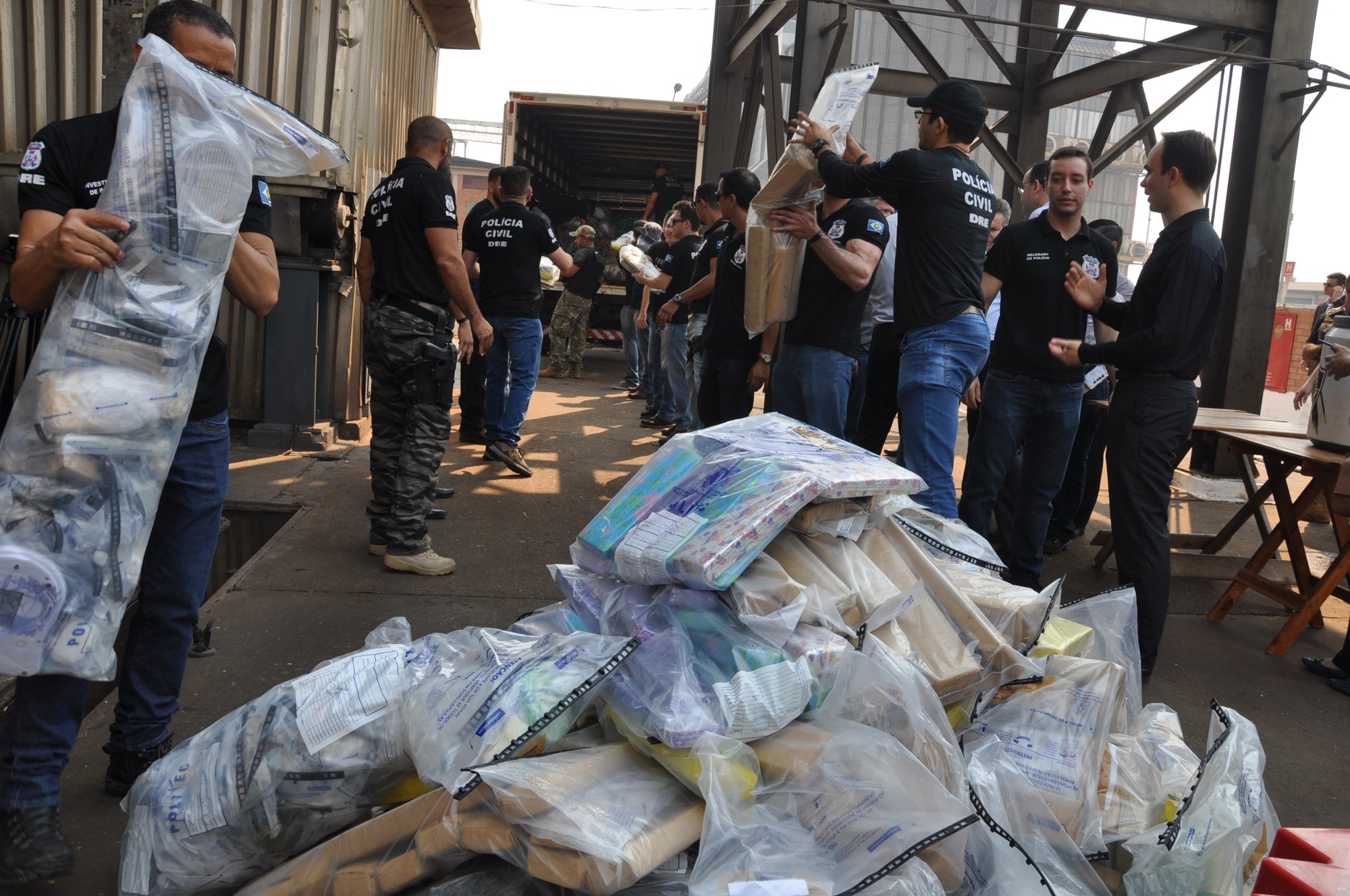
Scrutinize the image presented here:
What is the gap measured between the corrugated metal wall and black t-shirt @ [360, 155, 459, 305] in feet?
4.79

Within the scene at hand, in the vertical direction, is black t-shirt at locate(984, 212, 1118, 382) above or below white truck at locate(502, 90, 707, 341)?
below

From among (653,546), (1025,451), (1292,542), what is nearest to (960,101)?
(1025,451)

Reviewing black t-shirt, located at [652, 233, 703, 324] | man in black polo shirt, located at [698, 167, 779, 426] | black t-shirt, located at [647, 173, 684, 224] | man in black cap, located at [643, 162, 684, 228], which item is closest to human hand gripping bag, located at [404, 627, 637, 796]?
man in black polo shirt, located at [698, 167, 779, 426]

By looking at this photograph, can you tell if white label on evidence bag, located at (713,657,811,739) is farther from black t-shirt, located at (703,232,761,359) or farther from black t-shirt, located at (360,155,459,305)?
black t-shirt, located at (703,232,761,359)

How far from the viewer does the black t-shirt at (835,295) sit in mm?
4016

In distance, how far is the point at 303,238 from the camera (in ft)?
20.3

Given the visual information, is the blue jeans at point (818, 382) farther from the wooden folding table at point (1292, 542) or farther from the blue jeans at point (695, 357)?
the wooden folding table at point (1292, 542)

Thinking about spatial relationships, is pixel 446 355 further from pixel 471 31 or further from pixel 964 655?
pixel 471 31

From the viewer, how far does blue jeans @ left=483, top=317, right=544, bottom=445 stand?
6367mm

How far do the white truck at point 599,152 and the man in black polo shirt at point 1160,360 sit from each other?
24.0ft

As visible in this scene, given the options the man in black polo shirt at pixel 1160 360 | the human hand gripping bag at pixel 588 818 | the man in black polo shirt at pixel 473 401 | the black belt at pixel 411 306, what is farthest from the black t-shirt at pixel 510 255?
the human hand gripping bag at pixel 588 818

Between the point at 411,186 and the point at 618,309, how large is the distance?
30.4 ft

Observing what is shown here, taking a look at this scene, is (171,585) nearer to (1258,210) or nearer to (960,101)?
(960,101)

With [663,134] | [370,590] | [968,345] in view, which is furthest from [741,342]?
[663,134]
